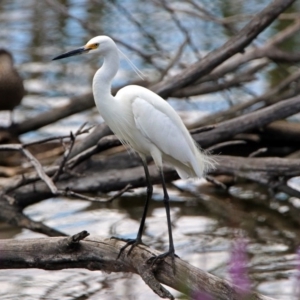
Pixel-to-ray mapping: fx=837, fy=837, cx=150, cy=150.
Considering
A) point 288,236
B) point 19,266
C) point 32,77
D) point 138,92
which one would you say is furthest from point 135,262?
point 32,77

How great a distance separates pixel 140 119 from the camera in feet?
13.8

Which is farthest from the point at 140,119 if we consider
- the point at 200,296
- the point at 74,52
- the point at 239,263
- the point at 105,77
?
the point at 239,263

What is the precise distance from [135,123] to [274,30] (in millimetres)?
6321

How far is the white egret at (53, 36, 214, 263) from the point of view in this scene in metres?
4.11

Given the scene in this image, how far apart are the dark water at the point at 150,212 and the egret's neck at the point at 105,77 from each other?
0.92 m

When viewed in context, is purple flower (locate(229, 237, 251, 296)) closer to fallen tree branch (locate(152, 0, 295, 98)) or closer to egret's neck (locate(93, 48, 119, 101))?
egret's neck (locate(93, 48, 119, 101))

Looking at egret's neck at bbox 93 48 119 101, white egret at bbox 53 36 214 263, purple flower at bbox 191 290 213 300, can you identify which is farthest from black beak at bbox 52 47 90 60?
purple flower at bbox 191 290 213 300

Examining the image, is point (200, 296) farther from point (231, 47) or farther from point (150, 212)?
point (150, 212)

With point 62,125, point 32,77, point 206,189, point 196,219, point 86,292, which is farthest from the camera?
point 32,77

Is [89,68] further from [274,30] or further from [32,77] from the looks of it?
[274,30]

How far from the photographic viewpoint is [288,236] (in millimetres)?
5852

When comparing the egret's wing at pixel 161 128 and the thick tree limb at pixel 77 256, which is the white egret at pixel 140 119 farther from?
the thick tree limb at pixel 77 256

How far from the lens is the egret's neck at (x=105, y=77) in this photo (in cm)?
409

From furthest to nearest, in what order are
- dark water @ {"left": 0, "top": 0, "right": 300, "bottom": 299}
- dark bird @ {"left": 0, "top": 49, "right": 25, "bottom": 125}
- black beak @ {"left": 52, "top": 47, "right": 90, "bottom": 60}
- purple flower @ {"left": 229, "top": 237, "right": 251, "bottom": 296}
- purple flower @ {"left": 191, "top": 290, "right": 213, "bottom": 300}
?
dark bird @ {"left": 0, "top": 49, "right": 25, "bottom": 125}, dark water @ {"left": 0, "top": 0, "right": 300, "bottom": 299}, black beak @ {"left": 52, "top": 47, "right": 90, "bottom": 60}, purple flower @ {"left": 191, "top": 290, "right": 213, "bottom": 300}, purple flower @ {"left": 229, "top": 237, "right": 251, "bottom": 296}
